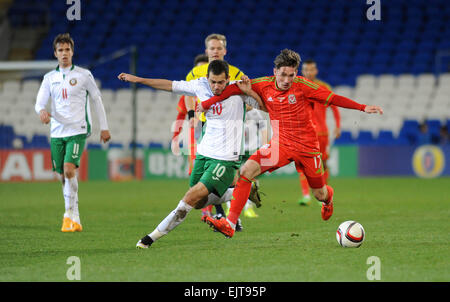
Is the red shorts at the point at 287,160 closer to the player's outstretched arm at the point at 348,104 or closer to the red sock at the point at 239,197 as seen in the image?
the red sock at the point at 239,197

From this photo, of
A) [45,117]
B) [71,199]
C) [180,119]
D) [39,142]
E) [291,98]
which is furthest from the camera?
[39,142]

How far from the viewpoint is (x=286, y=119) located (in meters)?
7.43

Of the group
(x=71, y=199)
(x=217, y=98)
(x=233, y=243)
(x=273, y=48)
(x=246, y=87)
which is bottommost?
(x=233, y=243)

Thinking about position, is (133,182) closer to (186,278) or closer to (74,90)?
(74,90)

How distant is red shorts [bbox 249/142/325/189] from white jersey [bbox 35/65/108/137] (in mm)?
2224

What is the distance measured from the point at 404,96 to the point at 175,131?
46.7 feet

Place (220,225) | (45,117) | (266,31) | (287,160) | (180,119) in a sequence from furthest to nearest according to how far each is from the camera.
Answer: (266,31)
(180,119)
(45,117)
(287,160)
(220,225)

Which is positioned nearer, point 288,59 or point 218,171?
point 218,171

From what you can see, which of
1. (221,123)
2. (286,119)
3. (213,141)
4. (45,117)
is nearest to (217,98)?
(221,123)

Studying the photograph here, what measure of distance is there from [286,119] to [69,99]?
9.13 ft

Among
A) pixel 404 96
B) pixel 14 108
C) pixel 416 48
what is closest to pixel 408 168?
pixel 404 96

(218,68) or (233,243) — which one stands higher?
(218,68)

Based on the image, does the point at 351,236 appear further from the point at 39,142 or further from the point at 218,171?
the point at 39,142

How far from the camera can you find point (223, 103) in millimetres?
7172
